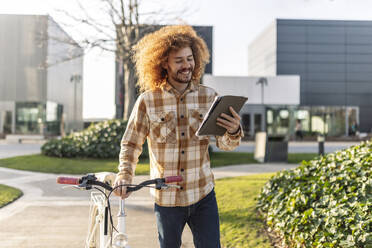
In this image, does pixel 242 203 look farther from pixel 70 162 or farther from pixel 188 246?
pixel 70 162

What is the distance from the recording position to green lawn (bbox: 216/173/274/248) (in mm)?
4434

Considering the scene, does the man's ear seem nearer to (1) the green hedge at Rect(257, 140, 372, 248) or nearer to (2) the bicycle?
(2) the bicycle

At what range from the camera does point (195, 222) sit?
2.40 m

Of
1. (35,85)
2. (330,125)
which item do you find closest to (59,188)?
(35,85)

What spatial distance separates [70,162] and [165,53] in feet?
36.3

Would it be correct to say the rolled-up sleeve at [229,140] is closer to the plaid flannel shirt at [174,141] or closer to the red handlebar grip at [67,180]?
the plaid flannel shirt at [174,141]

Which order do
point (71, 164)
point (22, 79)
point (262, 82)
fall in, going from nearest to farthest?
1. point (71, 164)
2. point (262, 82)
3. point (22, 79)

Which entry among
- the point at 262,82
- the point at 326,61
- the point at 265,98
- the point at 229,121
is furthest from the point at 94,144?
the point at 326,61

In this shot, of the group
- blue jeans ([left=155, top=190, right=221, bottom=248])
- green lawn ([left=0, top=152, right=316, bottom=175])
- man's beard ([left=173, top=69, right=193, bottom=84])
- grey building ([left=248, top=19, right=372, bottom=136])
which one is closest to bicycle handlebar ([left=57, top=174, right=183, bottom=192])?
blue jeans ([left=155, top=190, right=221, bottom=248])

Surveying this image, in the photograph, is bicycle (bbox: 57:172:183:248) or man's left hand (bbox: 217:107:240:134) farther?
man's left hand (bbox: 217:107:240:134)

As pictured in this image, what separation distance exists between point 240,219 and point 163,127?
334 centimetres

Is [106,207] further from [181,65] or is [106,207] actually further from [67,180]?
[181,65]

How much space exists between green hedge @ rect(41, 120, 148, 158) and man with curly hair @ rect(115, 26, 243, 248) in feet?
38.2

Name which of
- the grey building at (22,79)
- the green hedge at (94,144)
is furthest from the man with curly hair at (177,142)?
the grey building at (22,79)
